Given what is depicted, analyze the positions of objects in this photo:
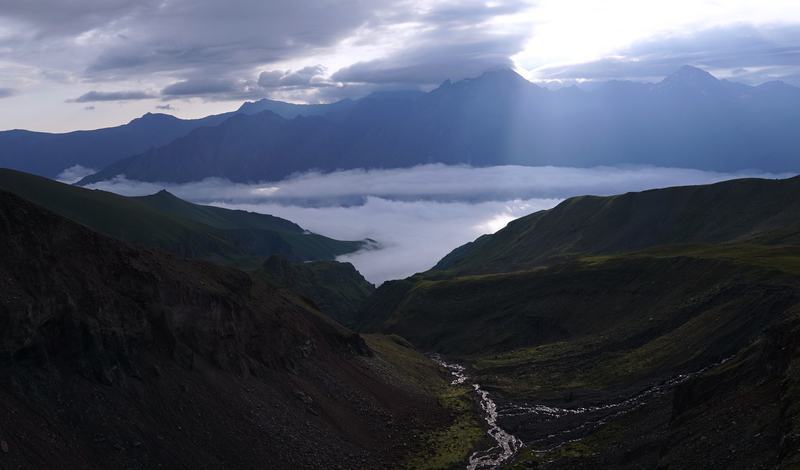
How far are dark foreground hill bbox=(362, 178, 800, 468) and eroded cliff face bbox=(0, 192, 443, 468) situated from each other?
2232 centimetres

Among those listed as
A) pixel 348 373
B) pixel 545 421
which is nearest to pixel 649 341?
pixel 545 421

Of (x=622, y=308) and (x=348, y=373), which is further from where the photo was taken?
(x=622, y=308)

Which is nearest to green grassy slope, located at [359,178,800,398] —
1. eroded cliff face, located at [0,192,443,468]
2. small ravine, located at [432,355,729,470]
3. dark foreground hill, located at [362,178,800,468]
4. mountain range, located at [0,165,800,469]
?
dark foreground hill, located at [362,178,800,468]

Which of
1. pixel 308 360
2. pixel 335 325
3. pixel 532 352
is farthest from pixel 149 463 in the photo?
pixel 532 352

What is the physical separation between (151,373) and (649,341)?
73.7 m

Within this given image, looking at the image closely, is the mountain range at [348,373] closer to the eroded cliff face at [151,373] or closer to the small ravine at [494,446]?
the eroded cliff face at [151,373]

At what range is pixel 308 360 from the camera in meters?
91.1

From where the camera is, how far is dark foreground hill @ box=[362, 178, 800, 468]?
179ft

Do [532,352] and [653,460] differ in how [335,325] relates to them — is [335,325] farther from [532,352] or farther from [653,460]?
[653,460]

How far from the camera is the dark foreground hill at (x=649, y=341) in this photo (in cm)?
5459

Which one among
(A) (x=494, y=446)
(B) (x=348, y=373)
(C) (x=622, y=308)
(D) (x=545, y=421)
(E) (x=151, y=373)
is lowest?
(A) (x=494, y=446)

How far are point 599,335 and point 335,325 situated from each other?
44169mm

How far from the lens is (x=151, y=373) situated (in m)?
66.3

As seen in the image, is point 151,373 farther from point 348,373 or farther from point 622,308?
point 622,308
